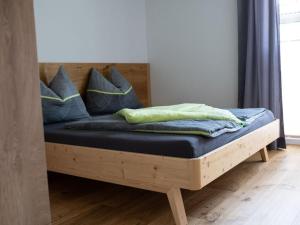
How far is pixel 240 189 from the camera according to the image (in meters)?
2.27

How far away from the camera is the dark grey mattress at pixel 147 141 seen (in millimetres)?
1714

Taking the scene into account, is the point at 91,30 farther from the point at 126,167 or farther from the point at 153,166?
the point at 153,166

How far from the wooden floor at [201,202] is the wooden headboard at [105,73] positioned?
0.93 m

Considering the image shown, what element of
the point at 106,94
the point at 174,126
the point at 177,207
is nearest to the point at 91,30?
the point at 106,94

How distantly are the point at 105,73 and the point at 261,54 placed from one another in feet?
5.15

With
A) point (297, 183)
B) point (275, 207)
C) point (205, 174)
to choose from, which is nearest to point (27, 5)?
point (205, 174)

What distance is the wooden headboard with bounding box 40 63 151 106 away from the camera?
116 inches

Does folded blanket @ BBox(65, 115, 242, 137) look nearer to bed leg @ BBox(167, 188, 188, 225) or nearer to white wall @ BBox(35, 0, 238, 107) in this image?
bed leg @ BBox(167, 188, 188, 225)

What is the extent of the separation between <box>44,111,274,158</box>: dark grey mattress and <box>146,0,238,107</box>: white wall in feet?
4.55

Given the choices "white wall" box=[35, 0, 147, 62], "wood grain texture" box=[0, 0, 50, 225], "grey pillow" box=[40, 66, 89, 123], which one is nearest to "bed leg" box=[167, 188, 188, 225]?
"wood grain texture" box=[0, 0, 50, 225]

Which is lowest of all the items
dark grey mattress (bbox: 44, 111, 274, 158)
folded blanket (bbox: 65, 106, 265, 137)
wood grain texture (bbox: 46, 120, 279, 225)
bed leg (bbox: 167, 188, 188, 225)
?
bed leg (bbox: 167, 188, 188, 225)

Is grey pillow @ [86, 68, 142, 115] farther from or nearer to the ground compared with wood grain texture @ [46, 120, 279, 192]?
farther from the ground

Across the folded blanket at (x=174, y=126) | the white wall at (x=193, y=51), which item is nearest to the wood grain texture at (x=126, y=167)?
the folded blanket at (x=174, y=126)

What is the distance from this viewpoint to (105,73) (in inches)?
137
